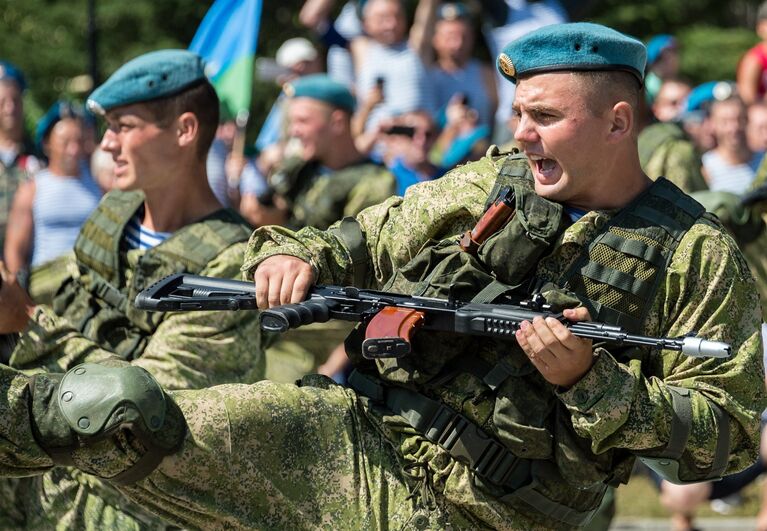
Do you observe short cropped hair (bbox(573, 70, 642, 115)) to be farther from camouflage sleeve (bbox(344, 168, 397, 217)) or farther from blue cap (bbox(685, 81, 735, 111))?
blue cap (bbox(685, 81, 735, 111))

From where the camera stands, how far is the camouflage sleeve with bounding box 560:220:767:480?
383cm

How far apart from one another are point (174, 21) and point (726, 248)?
18.1m

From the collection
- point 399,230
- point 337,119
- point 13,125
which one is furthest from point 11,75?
point 399,230

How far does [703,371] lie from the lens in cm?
398

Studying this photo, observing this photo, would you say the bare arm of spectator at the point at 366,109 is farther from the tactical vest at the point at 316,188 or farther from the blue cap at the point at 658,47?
the blue cap at the point at 658,47

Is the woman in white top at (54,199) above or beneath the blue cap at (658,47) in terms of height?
beneath

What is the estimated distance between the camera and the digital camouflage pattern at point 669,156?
23.8ft

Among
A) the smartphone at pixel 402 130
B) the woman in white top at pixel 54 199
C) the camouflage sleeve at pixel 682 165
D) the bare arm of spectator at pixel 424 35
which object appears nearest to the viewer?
the camouflage sleeve at pixel 682 165

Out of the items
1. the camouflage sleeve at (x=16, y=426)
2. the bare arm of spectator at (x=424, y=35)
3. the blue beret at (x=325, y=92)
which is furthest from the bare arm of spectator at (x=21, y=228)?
the camouflage sleeve at (x=16, y=426)

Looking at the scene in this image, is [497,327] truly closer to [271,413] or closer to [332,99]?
[271,413]

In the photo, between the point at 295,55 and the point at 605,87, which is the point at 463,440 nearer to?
the point at 605,87

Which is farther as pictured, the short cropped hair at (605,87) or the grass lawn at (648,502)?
the grass lawn at (648,502)

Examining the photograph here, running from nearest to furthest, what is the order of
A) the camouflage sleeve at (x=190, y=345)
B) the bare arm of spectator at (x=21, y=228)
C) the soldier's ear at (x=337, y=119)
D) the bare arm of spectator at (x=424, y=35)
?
1. the camouflage sleeve at (x=190, y=345)
2. the soldier's ear at (x=337, y=119)
3. the bare arm of spectator at (x=21, y=228)
4. the bare arm of spectator at (x=424, y=35)

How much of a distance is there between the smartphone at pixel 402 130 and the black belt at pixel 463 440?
5578mm
